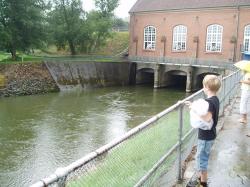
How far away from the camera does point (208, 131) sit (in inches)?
219

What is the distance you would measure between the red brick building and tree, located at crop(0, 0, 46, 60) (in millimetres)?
14775

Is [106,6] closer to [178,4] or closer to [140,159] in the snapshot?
[178,4]

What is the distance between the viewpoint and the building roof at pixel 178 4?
3744 cm

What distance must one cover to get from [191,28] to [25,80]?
19083mm

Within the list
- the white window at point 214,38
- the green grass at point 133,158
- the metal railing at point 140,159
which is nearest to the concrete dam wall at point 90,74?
the white window at point 214,38

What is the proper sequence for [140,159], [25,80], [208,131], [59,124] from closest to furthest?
[140,159] → [208,131] → [59,124] → [25,80]

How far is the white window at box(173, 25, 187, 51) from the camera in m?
41.4

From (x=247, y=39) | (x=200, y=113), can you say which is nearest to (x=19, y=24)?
(x=247, y=39)

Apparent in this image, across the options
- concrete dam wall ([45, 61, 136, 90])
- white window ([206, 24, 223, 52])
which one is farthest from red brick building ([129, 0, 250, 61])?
concrete dam wall ([45, 61, 136, 90])

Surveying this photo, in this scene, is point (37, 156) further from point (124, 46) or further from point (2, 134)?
point (124, 46)

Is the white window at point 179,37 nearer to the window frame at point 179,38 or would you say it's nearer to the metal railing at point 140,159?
the window frame at point 179,38

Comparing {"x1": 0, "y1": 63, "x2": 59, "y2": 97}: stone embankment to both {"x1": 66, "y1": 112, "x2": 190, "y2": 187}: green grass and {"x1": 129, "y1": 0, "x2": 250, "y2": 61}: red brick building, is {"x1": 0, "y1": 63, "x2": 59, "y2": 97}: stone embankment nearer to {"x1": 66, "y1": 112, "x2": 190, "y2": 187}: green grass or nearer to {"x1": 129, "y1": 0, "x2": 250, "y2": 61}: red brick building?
{"x1": 129, "y1": 0, "x2": 250, "y2": 61}: red brick building

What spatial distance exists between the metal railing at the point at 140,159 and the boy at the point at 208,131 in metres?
0.40

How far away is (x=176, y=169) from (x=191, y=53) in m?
35.8
